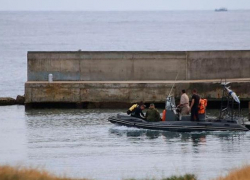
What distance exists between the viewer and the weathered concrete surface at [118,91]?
122 feet

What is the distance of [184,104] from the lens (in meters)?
31.5

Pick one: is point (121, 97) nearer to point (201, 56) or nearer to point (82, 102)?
point (82, 102)

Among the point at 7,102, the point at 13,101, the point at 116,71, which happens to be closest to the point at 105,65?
the point at 116,71

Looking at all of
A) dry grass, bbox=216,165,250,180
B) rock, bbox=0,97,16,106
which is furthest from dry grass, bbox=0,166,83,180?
rock, bbox=0,97,16,106

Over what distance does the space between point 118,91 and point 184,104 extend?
6.37 m

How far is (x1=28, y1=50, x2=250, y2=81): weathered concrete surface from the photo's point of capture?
126 ft

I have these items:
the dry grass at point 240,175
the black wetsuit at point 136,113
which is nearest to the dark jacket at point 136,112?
the black wetsuit at point 136,113

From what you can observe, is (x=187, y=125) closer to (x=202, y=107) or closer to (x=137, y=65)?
(x=202, y=107)

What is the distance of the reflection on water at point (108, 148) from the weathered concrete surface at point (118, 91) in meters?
1.06

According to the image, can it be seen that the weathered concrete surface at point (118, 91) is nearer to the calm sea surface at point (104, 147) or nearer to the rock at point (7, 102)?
the calm sea surface at point (104, 147)

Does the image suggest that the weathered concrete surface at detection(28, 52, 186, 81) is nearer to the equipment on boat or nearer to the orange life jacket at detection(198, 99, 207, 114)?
the equipment on boat

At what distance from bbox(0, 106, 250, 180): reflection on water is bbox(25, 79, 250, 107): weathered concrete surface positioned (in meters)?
1.06

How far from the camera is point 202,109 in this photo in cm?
3109

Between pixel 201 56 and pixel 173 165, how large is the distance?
44.2ft
